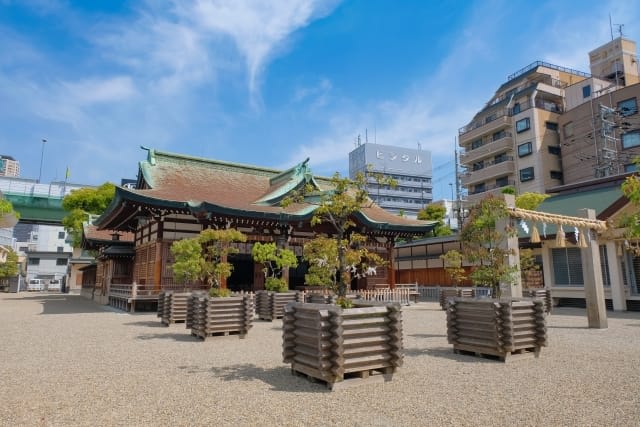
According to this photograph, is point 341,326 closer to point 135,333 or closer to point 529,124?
point 135,333

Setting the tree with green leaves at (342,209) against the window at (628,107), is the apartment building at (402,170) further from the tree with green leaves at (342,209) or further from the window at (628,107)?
the tree with green leaves at (342,209)

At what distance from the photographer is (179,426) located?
4289mm

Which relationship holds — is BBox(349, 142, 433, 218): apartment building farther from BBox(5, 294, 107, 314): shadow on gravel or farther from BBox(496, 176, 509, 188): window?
BBox(5, 294, 107, 314): shadow on gravel

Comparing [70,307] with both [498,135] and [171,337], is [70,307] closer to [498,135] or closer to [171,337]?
[171,337]

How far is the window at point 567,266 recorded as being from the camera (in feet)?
60.4

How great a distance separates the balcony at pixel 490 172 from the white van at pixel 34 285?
56.3m

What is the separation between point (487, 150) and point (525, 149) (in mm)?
4777

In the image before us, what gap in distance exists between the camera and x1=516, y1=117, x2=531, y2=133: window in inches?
1715

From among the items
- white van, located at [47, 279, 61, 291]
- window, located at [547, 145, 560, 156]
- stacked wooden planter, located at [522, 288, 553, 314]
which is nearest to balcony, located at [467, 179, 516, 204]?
window, located at [547, 145, 560, 156]

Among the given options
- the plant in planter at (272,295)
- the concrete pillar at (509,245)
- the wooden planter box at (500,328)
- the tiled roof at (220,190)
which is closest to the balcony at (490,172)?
the tiled roof at (220,190)

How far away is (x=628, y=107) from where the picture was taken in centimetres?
3709

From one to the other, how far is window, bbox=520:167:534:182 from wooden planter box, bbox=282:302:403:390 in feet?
141

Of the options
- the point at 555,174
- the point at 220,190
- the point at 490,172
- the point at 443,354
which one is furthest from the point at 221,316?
the point at 490,172

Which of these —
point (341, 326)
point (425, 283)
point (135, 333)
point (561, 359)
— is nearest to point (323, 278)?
point (341, 326)
